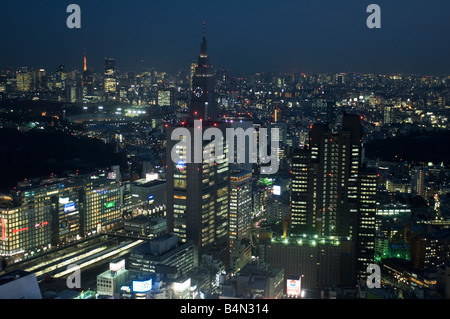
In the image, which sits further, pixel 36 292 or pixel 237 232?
pixel 237 232

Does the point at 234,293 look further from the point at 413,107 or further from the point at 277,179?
the point at 413,107

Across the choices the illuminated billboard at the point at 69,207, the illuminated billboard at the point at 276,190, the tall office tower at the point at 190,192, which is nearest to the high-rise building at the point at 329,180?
the tall office tower at the point at 190,192

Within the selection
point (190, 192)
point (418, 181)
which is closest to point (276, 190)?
point (190, 192)

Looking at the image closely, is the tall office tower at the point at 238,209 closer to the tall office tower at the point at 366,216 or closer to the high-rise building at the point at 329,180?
the high-rise building at the point at 329,180

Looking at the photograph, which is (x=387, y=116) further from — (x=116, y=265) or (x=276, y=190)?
(x=116, y=265)

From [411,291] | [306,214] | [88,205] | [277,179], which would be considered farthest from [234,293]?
[277,179]

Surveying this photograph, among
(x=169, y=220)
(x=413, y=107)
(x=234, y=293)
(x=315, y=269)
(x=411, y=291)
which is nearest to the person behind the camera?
(x=234, y=293)

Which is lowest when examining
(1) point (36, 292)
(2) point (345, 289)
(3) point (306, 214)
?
(2) point (345, 289)
